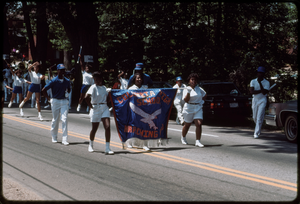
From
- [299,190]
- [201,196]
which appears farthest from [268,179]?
[201,196]

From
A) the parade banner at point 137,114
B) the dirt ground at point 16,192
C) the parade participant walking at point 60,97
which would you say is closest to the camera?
the dirt ground at point 16,192

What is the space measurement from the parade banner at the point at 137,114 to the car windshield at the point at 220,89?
6.60m

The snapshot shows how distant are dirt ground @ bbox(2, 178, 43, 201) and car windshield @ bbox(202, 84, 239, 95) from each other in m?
10.4

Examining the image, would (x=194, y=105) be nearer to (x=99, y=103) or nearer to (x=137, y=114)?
(x=137, y=114)

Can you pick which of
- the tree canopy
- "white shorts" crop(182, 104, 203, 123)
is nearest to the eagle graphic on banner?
"white shorts" crop(182, 104, 203, 123)

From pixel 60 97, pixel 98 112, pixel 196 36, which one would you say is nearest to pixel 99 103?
pixel 98 112

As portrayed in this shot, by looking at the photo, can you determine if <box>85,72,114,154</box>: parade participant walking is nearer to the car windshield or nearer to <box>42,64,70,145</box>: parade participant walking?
<box>42,64,70,145</box>: parade participant walking

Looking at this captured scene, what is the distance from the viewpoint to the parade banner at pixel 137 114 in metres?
8.83

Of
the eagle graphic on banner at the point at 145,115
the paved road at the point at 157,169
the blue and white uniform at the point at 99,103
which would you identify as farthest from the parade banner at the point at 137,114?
the paved road at the point at 157,169

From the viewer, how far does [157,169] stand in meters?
7.25

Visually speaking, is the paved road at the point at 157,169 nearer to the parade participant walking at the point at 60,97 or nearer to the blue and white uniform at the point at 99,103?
the parade participant walking at the point at 60,97

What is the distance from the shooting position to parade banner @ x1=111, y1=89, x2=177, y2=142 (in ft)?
29.0

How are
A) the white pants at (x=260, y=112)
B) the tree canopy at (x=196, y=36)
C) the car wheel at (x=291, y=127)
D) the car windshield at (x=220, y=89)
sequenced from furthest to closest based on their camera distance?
the tree canopy at (x=196, y=36)
the car windshield at (x=220, y=89)
the white pants at (x=260, y=112)
the car wheel at (x=291, y=127)

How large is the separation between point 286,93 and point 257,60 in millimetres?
3508
